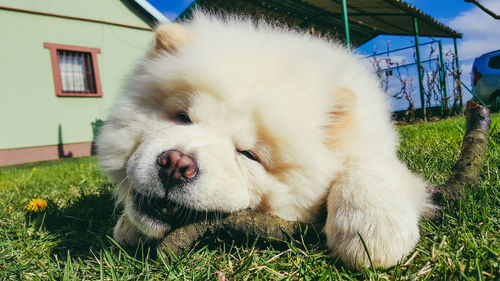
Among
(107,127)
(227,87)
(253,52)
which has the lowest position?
(107,127)

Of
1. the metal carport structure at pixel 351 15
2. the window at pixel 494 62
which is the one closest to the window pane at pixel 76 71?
the metal carport structure at pixel 351 15

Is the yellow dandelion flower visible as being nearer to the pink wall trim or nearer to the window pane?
the pink wall trim

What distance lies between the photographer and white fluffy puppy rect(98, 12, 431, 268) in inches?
54.2

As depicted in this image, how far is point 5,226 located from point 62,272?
0.98 m

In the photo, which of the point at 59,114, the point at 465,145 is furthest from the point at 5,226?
the point at 59,114

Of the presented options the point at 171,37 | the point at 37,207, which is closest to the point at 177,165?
the point at 171,37

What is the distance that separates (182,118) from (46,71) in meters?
11.3

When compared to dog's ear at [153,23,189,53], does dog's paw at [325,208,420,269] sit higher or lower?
lower

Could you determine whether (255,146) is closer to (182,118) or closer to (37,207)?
(182,118)

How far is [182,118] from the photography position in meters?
Result: 1.70

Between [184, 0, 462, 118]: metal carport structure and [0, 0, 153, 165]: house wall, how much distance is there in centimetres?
355

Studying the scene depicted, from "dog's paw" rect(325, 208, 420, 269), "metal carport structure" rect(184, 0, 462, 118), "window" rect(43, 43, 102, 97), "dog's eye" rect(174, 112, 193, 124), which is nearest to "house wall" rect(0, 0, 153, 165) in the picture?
"window" rect(43, 43, 102, 97)

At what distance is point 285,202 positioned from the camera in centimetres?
161

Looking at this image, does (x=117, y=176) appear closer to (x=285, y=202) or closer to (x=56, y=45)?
(x=285, y=202)
